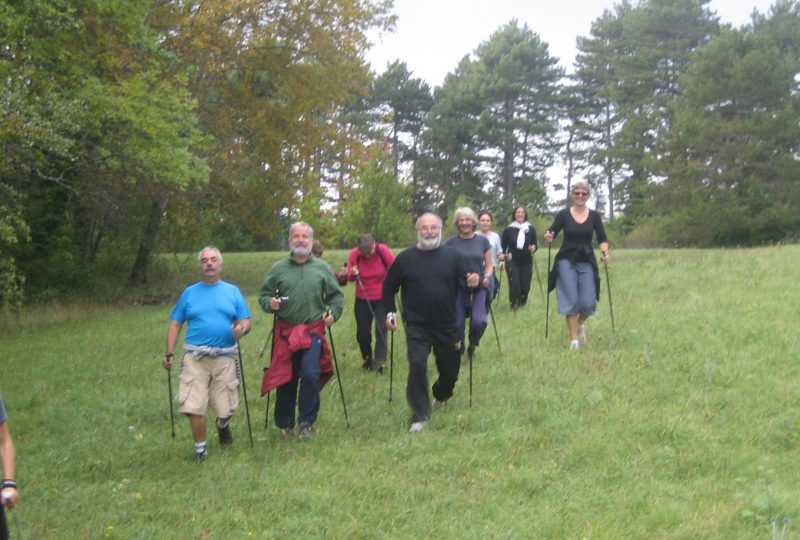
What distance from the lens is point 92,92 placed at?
17578 mm

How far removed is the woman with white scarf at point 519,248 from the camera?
46.4 ft

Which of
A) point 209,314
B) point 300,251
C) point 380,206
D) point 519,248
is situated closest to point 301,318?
point 300,251

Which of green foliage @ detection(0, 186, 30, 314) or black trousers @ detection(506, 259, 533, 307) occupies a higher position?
green foliage @ detection(0, 186, 30, 314)

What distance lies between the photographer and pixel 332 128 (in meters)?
28.1

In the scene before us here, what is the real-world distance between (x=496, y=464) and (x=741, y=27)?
4184cm

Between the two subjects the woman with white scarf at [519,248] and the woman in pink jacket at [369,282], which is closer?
the woman in pink jacket at [369,282]

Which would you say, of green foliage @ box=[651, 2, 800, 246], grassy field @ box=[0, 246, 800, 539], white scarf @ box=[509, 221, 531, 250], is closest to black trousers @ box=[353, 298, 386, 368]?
grassy field @ box=[0, 246, 800, 539]

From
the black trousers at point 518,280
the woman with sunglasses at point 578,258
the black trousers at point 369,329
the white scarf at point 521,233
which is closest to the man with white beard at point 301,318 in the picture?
the black trousers at point 369,329

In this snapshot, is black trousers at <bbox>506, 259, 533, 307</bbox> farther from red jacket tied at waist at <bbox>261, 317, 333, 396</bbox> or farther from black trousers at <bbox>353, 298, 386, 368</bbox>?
red jacket tied at waist at <bbox>261, 317, 333, 396</bbox>

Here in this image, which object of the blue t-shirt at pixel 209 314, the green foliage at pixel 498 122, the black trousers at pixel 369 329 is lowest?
the black trousers at pixel 369 329

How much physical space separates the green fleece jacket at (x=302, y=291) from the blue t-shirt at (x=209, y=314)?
0.38 metres

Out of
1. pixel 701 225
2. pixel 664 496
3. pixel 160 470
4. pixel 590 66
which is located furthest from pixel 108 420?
pixel 590 66

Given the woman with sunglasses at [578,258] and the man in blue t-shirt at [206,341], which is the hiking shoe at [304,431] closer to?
the man in blue t-shirt at [206,341]

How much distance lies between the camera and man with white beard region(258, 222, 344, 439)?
8102 mm
